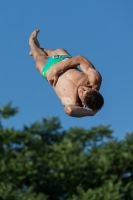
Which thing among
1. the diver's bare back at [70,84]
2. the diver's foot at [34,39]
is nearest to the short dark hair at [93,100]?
the diver's bare back at [70,84]

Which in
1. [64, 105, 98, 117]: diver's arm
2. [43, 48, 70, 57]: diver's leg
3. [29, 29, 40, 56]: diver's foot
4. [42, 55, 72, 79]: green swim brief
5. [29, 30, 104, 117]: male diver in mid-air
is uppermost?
[29, 29, 40, 56]: diver's foot

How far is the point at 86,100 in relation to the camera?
418 inches

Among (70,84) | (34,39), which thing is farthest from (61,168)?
(70,84)

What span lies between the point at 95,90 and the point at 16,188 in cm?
547

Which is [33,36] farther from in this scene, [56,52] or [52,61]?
[52,61]

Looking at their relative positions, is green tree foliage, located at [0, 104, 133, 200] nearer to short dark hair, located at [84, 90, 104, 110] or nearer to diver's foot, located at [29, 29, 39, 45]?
diver's foot, located at [29, 29, 39, 45]

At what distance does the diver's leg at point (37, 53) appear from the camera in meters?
12.1

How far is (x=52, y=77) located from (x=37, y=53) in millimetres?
1096

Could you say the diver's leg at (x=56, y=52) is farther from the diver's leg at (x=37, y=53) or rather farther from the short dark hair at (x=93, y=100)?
the short dark hair at (x=93, y=100)

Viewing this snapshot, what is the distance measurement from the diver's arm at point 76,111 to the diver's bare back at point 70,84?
25 cm

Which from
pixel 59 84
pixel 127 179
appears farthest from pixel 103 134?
pixel 59 84

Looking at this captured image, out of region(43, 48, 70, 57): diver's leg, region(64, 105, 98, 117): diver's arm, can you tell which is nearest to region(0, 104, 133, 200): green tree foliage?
region(43, 48, 70, 57): diver's leg

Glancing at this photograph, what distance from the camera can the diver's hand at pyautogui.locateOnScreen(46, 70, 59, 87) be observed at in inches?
446

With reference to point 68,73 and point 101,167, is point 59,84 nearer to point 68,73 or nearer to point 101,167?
point 68,73
